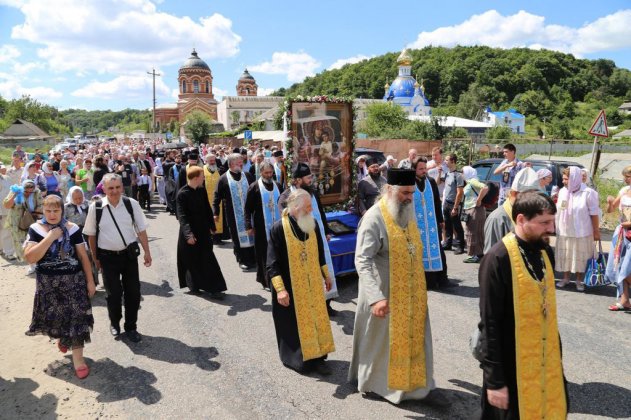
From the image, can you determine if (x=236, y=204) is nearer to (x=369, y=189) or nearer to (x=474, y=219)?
(x=369, y=189)

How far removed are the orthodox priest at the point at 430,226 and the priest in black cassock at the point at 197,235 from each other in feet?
9.80

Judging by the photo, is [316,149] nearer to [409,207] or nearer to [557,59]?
[409,207]

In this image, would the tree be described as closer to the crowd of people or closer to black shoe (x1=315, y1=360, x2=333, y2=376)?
the crowd of people

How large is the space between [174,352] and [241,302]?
1.57 meters

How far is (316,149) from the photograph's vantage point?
8.18 m

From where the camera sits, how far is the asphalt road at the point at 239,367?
3773 mm

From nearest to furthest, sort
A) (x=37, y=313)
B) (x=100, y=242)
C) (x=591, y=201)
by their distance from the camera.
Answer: (x=37, y=313)
(x=100, y=242)
(x=591, y=201)

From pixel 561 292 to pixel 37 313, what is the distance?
662cm

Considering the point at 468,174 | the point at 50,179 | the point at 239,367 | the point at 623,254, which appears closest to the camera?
the point at 239,367

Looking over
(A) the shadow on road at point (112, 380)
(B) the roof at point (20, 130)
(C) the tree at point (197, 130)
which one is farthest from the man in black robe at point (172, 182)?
(B) the roof at point (20, 130)

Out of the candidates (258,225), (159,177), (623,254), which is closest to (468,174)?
(623,254)

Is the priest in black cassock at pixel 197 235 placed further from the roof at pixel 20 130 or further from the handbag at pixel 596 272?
the roof at pixel 20 130

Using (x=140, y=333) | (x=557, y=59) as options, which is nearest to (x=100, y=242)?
(x=140, y=333)

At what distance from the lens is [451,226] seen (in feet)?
29.8
